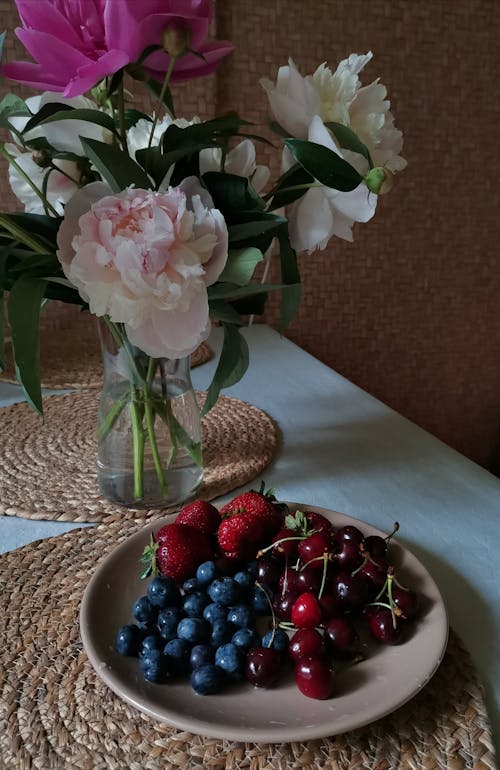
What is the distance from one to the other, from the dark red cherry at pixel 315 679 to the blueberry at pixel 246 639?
0.04 m

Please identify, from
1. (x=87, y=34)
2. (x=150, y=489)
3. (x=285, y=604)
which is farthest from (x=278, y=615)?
(x=87, y=34)

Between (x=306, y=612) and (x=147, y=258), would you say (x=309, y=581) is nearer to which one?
(x=306, y=612)

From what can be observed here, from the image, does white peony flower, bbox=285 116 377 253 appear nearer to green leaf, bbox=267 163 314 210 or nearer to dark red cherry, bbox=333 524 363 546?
green leaf, bbox=267 163 314 210

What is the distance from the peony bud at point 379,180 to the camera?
487mm

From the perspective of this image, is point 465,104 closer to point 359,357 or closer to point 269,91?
point 359,357

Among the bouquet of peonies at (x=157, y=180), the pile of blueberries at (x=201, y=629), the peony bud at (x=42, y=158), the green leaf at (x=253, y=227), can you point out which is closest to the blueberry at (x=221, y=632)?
the pile of blueberries at (x=201, y=629)

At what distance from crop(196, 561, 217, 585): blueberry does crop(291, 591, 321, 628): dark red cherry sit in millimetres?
75

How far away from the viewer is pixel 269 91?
1.74 feet

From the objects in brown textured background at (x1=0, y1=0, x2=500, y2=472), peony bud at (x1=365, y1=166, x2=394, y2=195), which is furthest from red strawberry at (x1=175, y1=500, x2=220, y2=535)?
brown textured background at (x1=0, y1=0, x2=500, y2=472)

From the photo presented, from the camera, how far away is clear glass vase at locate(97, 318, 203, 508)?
67cm

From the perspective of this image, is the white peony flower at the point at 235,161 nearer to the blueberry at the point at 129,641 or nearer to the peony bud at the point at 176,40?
the peony bud at the point at 176,40

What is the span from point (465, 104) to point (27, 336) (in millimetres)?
1413

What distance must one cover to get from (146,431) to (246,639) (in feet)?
0.92

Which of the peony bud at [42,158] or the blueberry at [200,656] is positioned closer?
the blueberry at [200,656]
